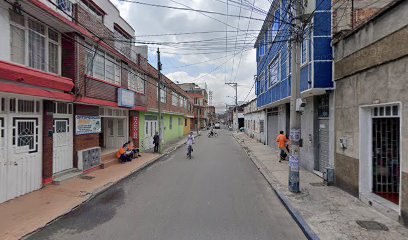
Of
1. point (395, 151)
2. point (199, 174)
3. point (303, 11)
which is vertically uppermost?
point (303, 11)

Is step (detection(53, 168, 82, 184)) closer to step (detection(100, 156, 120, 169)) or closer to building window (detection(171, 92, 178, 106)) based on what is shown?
step (detection(100, 156, 120, 169))

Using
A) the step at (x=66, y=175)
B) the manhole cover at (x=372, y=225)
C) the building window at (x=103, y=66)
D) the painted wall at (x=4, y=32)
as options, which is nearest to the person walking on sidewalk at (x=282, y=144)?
the manhole cover at (x=372, y=225)

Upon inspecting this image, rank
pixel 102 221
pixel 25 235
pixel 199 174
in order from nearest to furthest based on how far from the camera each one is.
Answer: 1. pixel 25 235
2. pixel 102 221
3. pixel 199 174

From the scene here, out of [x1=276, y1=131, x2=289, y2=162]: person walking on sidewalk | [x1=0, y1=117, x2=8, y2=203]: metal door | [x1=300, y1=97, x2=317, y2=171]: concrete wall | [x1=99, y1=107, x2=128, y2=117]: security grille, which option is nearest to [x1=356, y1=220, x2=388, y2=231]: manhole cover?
[x1=300, y1=97, x2=317, y2=171]: concrete wall

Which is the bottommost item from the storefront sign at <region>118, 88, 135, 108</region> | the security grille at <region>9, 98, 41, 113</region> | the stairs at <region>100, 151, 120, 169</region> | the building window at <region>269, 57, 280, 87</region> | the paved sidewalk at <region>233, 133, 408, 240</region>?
the paved sidewalk at <region>233, 133, 408, 240</region>

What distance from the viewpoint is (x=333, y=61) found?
8.79 meters

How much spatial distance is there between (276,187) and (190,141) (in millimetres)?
8875

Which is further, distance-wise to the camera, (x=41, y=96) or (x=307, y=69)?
(x=307, y=69)

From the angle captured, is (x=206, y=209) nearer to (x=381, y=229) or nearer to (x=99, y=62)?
(x=381, y=229)

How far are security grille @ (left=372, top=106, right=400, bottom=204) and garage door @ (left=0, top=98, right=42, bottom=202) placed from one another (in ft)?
31.2

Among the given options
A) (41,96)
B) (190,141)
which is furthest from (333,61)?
(190,141)

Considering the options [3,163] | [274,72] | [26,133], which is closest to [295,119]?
[26,133]

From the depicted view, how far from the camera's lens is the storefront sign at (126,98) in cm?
1352

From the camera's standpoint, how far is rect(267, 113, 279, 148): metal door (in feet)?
68.3
